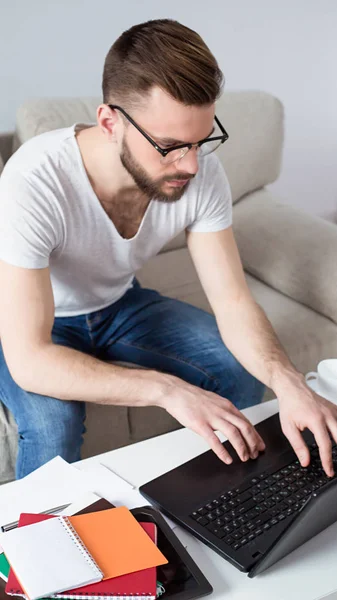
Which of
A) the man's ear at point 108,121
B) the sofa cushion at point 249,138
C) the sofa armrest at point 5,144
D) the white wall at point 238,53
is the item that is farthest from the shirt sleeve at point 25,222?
the white wall at point 238,53

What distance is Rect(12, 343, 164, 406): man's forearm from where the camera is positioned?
1.27 metres

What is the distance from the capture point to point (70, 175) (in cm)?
145

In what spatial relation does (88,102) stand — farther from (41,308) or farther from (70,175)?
(41,308)

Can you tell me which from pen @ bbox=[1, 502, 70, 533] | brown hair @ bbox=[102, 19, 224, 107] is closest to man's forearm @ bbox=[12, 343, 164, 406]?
pen @ bbox=[1, 502, 70, 533]

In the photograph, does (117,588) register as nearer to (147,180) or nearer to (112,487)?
(112,487)

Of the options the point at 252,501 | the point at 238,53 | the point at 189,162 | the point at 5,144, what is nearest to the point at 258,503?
the point at 252,501

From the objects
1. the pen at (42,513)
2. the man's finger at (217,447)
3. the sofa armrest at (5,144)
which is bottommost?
the pen at (42,513)

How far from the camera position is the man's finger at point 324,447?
3.58ft

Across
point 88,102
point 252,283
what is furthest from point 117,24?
point 252,283

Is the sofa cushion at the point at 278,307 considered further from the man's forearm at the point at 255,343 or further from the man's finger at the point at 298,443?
the man's finger at the point at 298,443

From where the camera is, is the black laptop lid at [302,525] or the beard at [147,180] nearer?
the black laptop lid at [302,525]

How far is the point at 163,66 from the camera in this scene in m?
1.28

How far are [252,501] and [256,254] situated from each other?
115 cm

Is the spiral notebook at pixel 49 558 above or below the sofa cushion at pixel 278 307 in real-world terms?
above
